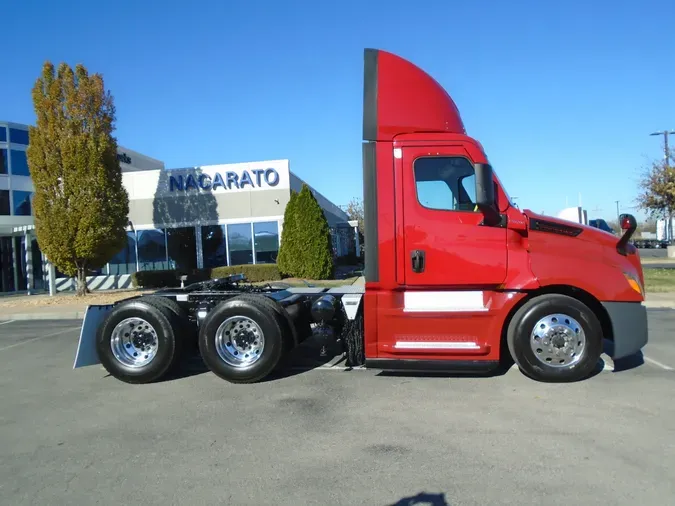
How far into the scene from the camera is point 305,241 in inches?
824

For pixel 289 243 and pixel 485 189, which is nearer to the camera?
pixel 485 189

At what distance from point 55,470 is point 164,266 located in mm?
20131

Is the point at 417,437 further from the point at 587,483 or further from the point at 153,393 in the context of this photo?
the point at 153,393

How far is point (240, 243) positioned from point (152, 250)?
4091 millimetres

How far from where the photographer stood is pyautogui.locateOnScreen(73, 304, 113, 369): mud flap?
688 cm

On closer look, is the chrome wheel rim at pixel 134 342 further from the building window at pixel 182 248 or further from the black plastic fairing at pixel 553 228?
the building window at pixel 182 248

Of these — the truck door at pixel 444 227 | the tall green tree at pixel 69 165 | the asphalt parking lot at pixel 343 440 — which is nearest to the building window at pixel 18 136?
the tall green tree at pixel 69 165

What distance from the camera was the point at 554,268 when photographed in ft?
19.0

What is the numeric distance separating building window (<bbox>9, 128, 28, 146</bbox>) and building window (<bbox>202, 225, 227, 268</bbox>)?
9.56 meters

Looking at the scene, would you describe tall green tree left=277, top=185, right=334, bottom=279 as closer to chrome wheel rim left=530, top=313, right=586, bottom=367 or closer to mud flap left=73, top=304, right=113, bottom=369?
mud flap left=73, top=304, right=113, bottom=369

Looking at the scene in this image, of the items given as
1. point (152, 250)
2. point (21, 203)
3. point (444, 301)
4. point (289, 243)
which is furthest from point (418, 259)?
point (21, 203)

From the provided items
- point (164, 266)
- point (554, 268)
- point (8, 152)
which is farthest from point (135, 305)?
point (8, 152)

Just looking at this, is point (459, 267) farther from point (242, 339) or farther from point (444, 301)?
point (242, 339)

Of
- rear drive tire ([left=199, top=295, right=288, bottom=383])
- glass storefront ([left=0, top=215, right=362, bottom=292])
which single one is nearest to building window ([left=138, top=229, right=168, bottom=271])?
glass storefront ([left=0, top=215, right=362, bottom=292])
